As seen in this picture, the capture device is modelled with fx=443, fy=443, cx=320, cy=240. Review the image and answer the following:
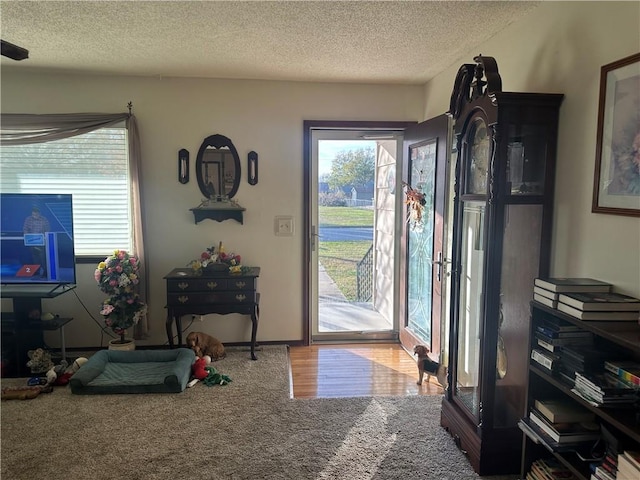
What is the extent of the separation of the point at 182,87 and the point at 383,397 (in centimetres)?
312

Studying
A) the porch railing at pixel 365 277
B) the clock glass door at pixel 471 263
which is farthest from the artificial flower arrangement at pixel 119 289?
the clock glass door at pixel 471 263

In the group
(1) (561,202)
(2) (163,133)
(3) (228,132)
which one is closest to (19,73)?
(2) (163,133)

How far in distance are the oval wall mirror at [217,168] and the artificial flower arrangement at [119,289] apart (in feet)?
3.06

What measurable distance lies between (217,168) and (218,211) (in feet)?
1.30

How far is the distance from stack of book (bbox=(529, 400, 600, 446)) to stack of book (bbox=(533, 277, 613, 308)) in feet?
1.51

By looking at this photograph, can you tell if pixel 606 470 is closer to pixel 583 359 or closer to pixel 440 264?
pixel 583 359

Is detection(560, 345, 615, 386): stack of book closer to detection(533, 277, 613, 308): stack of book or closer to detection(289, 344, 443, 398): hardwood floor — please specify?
detection(533, 277, 613, 308): stack of book

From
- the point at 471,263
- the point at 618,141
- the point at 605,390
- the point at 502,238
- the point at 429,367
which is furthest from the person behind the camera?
the point at 429,367

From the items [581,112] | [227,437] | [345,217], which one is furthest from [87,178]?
[581,112]

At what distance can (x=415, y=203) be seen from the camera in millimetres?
3875

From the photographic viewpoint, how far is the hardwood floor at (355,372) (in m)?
3.32

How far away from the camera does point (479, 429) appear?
2.28 metres

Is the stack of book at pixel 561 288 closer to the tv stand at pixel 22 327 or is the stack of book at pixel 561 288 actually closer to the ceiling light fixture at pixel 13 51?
the ceiling light fixture at pixel 13 51

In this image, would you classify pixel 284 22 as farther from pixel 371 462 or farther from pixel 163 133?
pixel 371 462
